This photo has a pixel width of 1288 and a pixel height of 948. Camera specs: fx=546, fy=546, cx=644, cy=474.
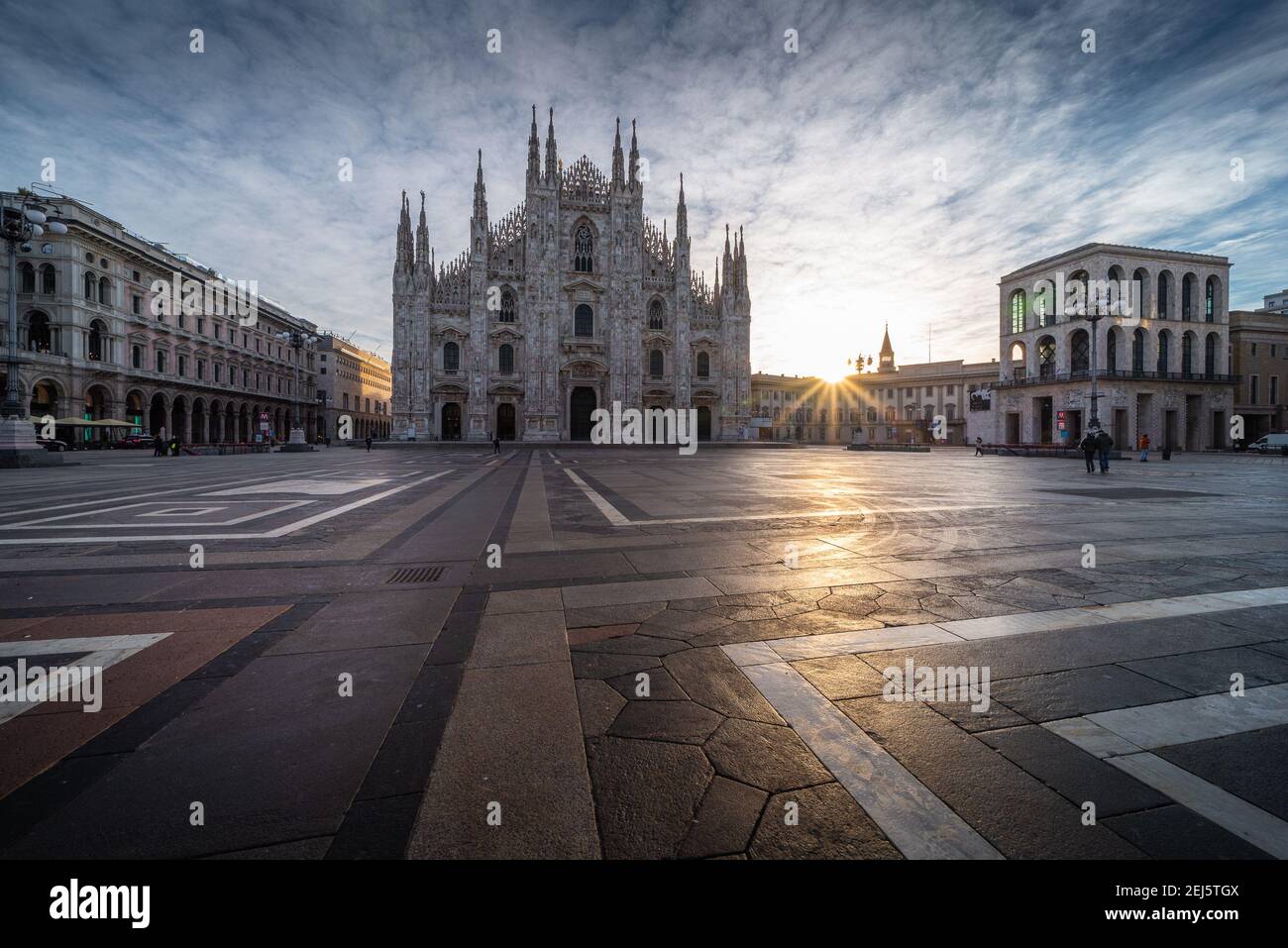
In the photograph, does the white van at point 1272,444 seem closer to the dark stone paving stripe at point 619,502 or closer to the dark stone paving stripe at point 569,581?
the dark stone paving stripe at point 619,502

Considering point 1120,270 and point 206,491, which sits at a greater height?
point 1120,270

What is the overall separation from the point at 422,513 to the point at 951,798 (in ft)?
25.8

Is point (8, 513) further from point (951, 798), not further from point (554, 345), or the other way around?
point (554, 345)

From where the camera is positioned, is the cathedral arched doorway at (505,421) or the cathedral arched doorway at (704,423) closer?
the cathedral arched doorway at (505,421)

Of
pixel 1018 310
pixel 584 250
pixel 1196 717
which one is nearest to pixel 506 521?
pixel 1196 717

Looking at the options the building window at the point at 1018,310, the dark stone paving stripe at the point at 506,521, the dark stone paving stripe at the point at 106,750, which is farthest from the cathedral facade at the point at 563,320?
the dark stone paving stripe at the point at 106,750

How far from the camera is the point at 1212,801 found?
172 centimetres

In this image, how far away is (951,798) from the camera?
175 centimetres

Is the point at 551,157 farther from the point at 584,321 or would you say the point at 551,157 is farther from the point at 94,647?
the point at 94,647

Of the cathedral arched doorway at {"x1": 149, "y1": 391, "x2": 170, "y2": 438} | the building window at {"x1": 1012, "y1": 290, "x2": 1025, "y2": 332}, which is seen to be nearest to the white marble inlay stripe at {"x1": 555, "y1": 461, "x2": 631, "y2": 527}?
the building window at {"x1": 1012, "y1": 290, "x2": 1025, "y2": 332}

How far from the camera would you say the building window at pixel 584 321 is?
45875 millimetres

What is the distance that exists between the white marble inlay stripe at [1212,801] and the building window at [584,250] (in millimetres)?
48371

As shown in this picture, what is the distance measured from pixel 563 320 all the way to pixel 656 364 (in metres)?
8.77
